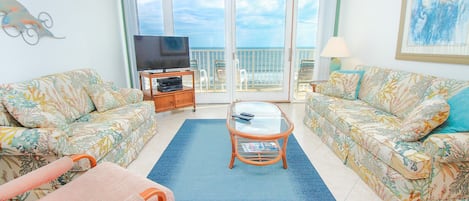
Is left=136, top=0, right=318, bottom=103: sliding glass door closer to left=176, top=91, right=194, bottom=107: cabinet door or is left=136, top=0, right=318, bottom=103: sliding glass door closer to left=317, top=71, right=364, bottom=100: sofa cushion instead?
left=176, top=91, right=194, bottom=107: cabinet door

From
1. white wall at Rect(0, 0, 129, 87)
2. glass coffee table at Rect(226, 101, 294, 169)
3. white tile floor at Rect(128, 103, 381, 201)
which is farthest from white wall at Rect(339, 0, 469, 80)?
white wall at Rect(0, 0, 129, 87)

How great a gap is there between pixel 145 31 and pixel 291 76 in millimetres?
2755

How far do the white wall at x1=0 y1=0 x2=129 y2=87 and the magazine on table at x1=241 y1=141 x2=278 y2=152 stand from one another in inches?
85.2

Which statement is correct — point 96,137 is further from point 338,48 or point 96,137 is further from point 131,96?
point 338,48

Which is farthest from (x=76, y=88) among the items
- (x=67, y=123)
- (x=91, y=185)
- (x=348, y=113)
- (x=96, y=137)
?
(x=348, y=113)

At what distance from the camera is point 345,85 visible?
2.96 metres

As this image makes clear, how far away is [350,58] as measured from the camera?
388 centimetres

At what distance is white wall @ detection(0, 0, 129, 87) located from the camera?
6.89ft

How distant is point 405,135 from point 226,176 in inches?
54.9

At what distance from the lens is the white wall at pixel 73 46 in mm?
2100

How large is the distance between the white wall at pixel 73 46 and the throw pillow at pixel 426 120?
10.6 feet

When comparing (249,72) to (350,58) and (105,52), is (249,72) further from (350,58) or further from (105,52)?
(105,52)

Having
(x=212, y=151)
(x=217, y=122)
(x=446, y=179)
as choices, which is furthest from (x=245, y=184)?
(x=217, y=122)

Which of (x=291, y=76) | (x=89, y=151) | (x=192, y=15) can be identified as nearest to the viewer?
(x=89, y=151)
